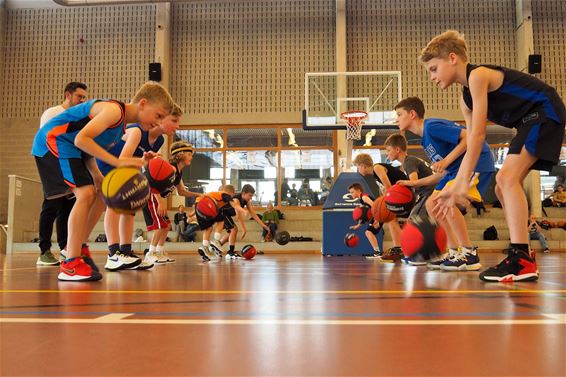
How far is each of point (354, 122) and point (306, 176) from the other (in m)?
3.73

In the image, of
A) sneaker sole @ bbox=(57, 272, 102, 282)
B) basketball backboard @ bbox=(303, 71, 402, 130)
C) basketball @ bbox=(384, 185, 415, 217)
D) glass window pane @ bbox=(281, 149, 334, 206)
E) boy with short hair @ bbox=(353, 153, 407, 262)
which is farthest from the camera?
glass window pane @ bbox=(281, 149, 334, 206)

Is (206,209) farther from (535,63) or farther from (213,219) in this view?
(535,63)

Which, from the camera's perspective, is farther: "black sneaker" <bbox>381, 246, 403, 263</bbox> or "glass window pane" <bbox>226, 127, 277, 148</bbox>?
"glass window pane" <bbox>226, 127, 277, 148</bbox>

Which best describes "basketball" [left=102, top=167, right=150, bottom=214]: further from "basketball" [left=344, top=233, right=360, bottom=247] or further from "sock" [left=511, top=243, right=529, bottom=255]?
"basketball" [left=344, top=233, right=360, bottom=247]

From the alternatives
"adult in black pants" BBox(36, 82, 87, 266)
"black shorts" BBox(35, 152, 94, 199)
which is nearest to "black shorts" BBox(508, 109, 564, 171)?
"black shorts" BBox(35, 152, 94, 199)

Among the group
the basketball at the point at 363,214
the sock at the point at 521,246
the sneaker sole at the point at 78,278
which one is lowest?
the sneaker sole at the point at 78,278

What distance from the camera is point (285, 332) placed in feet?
4.62

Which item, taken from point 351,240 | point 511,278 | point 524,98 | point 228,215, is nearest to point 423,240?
point 511,278

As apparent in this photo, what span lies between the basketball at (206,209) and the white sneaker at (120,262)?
74.4 inches

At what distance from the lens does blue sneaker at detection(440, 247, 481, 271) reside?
400 centimetres

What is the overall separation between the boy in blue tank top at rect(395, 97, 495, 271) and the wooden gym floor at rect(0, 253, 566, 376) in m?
1.53

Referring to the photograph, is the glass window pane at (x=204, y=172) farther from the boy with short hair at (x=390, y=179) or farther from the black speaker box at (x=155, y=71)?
the boy with short hair at (x=390, y=179)

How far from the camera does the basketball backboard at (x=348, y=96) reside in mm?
12055

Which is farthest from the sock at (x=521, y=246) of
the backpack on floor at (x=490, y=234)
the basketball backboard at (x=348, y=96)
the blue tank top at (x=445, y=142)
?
the backpack on floor at (x=490, y=234)
